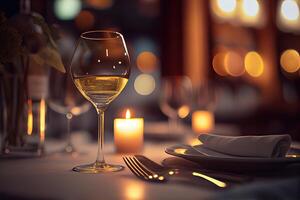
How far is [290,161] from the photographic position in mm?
595

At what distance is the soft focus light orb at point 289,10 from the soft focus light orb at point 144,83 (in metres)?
2.22

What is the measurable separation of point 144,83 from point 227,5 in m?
2.27

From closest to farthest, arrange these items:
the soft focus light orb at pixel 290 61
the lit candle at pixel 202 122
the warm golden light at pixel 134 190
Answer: the warm golden light at pixel 134 190, the lit candle at pixel 202 122, the soft focus light orb at pixel 290 61

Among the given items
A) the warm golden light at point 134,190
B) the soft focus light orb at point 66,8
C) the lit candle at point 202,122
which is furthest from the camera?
the soft focus light orb at point 66,8

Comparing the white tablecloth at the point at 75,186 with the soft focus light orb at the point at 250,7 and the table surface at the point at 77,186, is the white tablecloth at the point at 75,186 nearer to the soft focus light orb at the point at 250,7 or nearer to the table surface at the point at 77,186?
the table surface at the point at 77,186

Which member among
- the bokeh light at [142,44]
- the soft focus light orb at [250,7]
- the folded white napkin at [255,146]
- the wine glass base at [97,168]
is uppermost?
the soft focus light orb at [250,7]

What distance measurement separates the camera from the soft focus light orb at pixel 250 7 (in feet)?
16.4

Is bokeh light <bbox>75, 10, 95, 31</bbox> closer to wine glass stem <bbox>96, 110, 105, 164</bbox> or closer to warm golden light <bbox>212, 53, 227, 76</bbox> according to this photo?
warm golden light <bbox>212, 53, 227, 76</bbox>

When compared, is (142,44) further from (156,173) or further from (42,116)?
(156,173)

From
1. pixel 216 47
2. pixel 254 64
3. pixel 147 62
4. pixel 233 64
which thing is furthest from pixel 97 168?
pixel 147 62

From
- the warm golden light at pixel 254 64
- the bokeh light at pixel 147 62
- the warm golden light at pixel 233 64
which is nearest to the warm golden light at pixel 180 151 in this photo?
the warm golden light at pixel 233 64

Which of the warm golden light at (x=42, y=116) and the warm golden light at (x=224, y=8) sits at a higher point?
the warm golden light at (x=224, y=8)

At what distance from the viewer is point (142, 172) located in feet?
2.00

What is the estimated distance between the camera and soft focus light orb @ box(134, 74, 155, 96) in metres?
6.45
